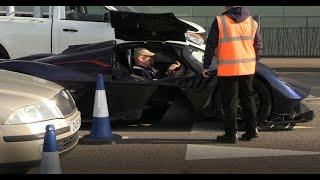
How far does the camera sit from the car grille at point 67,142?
5004mm

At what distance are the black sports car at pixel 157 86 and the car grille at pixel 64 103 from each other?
68.3 inches

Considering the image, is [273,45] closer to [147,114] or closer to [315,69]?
[315,69]

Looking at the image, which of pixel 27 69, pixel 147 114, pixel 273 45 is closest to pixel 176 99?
pixel 147 114

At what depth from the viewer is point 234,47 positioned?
656cm

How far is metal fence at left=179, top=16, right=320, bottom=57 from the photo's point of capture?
18906mm

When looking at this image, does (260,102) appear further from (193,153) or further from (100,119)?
(100,119)

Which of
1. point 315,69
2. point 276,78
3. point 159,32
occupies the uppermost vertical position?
point 159,32

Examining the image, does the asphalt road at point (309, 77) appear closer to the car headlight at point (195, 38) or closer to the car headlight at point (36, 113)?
the car headlight at point (195, 38)

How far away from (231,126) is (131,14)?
6.37ft

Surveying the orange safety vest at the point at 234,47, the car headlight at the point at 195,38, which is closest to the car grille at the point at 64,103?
the orange safety vest at the point at 234,47

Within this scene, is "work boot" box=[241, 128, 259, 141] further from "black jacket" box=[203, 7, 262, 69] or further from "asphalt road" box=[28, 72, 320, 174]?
"black jacket" box=[203, 7, 262, 69]

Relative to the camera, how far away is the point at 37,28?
11.9 m

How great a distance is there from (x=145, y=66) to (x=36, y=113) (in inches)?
122

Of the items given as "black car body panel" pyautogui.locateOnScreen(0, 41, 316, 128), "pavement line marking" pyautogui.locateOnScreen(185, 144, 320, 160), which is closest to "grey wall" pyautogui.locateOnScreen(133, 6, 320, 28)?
"black car body panel" pyautogui.locateOnScreen(0, 41, 316, 128)
